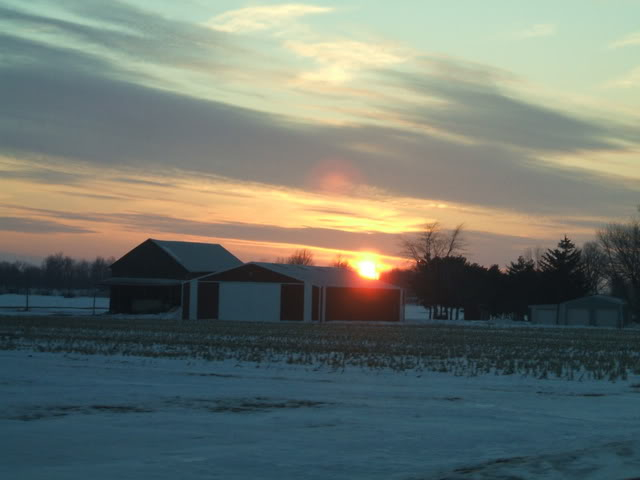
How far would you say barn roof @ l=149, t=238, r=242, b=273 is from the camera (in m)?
72.4

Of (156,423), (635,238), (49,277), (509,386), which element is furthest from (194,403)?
(49,277)

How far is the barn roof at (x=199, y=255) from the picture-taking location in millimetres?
72375

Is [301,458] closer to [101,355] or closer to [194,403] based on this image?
[194,403]

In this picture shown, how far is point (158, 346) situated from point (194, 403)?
13.7 m

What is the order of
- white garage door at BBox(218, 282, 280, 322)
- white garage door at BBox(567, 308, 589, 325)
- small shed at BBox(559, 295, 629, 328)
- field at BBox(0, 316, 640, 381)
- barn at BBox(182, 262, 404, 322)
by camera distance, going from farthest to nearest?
white garage door at BBox(567, 308, 589, 325) < small shed at BBox(559, 295, 629, 328) < white garage door at BBox(218, 282, 280, 322) < barn at BBox(182, 262, 404, 322) < field at BBox(0, 316, 640, 381)

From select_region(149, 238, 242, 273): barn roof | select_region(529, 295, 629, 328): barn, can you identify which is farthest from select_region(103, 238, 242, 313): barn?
select_region(529, 295, 629, 328): barn

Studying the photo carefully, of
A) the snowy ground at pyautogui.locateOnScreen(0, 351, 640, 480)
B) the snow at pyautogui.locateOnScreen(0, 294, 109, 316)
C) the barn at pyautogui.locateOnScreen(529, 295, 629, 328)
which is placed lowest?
the snow at pyautogui.locateOnScreen(0, 294, 109, 316)

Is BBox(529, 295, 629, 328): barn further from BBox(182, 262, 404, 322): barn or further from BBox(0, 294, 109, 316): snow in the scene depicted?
BBox(0, 294, 109, 316): snow

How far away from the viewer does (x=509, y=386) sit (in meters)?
15.9

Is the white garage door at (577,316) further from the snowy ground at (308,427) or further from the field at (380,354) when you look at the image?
the snowy ground at (308,427)

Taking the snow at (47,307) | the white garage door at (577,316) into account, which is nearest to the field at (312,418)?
the snow at (47,307)

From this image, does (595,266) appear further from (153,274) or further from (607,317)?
(153,274)

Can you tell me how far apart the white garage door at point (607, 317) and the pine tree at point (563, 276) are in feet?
34.7

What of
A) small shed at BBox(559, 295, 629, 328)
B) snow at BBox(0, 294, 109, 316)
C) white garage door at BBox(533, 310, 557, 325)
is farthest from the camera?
white garage door at BBox(533, 310, 557, 325)
